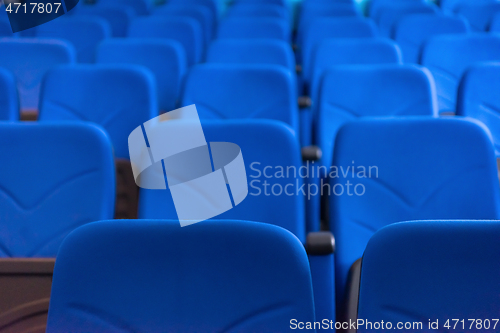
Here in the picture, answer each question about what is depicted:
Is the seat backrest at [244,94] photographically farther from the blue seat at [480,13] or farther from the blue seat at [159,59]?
the blue seat at [480,13]

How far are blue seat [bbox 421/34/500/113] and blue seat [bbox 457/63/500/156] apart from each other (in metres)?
0.46

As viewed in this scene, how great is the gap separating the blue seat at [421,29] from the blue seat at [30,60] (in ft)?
5.91

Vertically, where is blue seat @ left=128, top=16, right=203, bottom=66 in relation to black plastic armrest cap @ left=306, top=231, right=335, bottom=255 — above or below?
above

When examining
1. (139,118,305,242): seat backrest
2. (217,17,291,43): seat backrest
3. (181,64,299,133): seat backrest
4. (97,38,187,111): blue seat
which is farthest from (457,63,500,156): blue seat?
(217,17,291,43): seat backrest

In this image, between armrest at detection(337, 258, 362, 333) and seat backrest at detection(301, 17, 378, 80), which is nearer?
armrest at detection(337, 258, 362, 333)

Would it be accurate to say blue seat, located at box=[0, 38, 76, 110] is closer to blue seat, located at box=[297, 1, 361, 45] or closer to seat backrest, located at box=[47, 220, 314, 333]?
seat backrest, located at box=[47, 220, 314, 333]

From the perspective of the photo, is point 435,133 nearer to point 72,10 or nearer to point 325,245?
point 325,245

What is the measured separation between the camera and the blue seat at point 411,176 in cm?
88

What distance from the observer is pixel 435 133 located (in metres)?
0.90

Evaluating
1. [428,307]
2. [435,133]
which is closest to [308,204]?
[435,133]

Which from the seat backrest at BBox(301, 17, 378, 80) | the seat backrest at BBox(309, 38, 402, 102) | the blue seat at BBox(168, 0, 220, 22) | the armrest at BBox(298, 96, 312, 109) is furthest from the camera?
the blue seat at BBox(168, 0, 220, 22)

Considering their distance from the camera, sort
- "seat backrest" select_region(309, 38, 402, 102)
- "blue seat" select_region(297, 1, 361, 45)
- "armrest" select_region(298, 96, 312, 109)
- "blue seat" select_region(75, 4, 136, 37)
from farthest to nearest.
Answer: "blue seat" select_region(297, 1, 361, 45) → "blue seat" select_region(75, 4, 136, 37) → "seat backrest" select_region(309, 38, 402, 102) → "armrest" select_region(298, 96, 312, 109)

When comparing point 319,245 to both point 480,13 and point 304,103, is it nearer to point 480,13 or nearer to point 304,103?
point 304,103

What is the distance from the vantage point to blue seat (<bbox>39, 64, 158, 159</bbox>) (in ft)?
4.33
